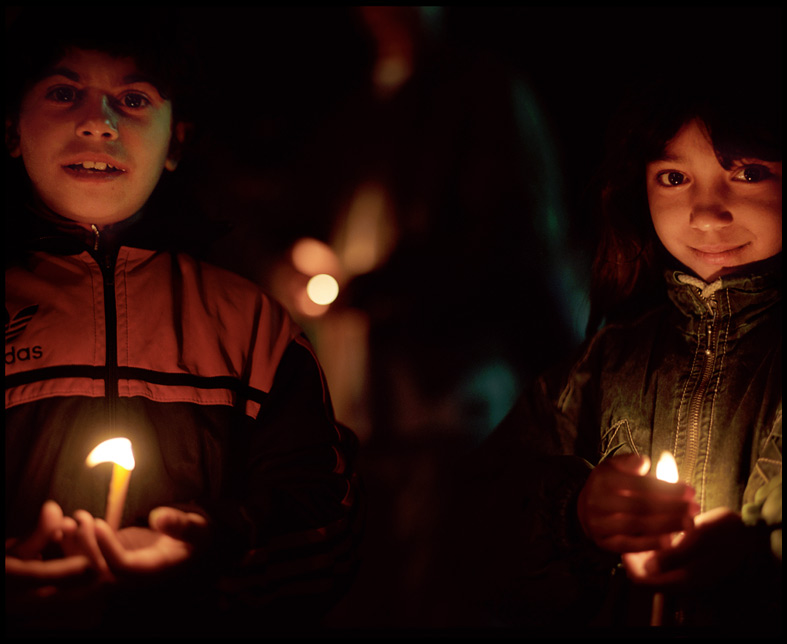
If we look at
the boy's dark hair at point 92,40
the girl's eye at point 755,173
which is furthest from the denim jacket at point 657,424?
the boy's dark hair at point 92,40

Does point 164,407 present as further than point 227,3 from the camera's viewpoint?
No

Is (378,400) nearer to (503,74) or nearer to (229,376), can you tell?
(229,376)

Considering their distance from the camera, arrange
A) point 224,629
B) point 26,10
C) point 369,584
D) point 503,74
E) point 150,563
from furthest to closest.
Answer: point 503,74
point 369,584
point 26,10
point 224,629
point 150,563

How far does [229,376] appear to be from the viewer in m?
1.30

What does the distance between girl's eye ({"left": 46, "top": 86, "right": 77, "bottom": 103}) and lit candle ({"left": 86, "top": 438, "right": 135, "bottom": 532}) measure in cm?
64

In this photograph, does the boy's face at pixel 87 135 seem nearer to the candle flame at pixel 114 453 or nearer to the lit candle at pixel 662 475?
the candle flame at pixel 114 453

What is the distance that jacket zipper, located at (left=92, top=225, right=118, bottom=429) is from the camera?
1.22 m

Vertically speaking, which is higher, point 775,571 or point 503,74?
point 503,74

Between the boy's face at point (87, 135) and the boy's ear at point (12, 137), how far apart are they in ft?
0.05

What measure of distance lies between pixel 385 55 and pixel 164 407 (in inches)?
35.9

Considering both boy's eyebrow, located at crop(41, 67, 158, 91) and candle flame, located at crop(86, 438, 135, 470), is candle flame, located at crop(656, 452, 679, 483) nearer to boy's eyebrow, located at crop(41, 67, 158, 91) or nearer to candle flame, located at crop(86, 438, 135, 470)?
candle flame, located at crop(86, 438, 135, 470)

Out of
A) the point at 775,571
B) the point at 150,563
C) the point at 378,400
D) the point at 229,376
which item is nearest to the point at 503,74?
the point at 378,400

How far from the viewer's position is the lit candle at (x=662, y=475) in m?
1.15

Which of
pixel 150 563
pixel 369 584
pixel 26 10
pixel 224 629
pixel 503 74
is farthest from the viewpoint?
pixel 503 74
